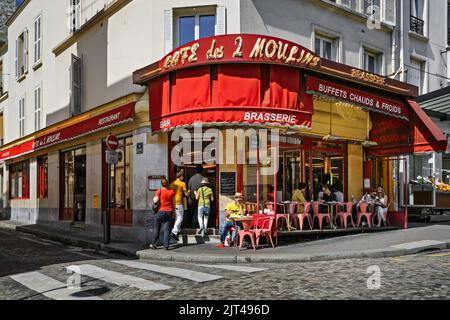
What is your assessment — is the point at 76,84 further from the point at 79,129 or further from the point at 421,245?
the point at 421,245

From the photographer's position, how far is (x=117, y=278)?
759 centimetres

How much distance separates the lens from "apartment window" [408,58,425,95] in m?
17.9

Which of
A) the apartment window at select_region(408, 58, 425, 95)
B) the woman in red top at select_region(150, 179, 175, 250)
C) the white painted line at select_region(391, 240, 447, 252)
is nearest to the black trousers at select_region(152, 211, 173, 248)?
the woman in red top at select_region(150, 179, 175, 250)

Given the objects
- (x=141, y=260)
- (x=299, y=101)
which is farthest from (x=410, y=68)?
(x=141, y=260)

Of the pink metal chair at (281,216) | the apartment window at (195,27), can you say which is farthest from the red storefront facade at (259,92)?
the apartment window at (195,27)

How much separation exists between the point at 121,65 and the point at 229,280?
29.4 ft

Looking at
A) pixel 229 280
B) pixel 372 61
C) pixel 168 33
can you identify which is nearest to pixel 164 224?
pixel 229 280

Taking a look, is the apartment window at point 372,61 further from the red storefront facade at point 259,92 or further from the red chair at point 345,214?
the red chair at point 345,214

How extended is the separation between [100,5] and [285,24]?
6435mm

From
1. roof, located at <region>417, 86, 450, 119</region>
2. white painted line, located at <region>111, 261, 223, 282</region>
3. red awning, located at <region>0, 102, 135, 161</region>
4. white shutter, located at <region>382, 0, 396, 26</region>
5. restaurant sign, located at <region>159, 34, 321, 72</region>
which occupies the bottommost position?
white painted line, located at <region>111, 261, 223, 282</region>

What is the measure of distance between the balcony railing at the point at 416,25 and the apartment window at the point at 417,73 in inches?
43.5

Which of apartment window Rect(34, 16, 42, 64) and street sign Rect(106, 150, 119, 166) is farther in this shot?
apartment window Rect(34, 16, 42, 64)

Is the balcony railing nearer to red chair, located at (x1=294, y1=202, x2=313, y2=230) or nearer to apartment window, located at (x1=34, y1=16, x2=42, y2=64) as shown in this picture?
red chair, located at (x1=294, y1=202, x2=313, y2=230)

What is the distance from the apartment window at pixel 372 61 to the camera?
16297 mm
